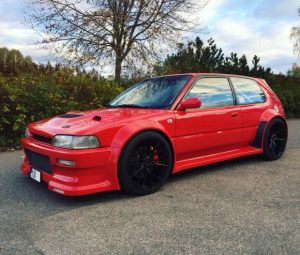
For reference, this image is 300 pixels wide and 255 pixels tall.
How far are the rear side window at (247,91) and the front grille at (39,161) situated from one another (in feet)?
9.85

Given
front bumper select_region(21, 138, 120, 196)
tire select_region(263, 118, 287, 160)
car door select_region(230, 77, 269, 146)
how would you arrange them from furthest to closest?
tire select_region(263, 118, 287, 160)
car door select_region(230, 77, 269, 146)
front bumper select_region(21, 138, 120, 196)

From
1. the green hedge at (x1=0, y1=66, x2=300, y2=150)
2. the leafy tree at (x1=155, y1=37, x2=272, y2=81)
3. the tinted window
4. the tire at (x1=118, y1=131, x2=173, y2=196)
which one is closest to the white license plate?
the tire at (x1=118, y1=131, x2=173, y2=196)

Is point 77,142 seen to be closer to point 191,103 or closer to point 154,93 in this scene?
point 191,103

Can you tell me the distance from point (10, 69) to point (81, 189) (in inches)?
244

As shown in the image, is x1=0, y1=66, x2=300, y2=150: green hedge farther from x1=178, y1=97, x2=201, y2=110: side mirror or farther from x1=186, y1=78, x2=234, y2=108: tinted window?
x1=178, y1=97, x2=201, y2=110: side mirror

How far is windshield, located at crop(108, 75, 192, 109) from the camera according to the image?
16.8ft

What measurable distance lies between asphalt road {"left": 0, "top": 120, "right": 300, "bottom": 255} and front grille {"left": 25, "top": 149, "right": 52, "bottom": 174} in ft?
1.09

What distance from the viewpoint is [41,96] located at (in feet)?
26.6

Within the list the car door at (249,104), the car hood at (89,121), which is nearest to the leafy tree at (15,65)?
the car hood at (89,121)

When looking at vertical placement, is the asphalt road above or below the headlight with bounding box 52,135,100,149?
below

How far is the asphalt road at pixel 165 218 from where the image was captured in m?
3.18

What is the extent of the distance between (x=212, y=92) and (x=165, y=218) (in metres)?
2.36

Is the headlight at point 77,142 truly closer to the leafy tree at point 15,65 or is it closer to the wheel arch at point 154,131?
the wheel arch at point 154,131

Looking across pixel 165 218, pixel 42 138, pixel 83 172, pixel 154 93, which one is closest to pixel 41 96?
pixel 154 93
